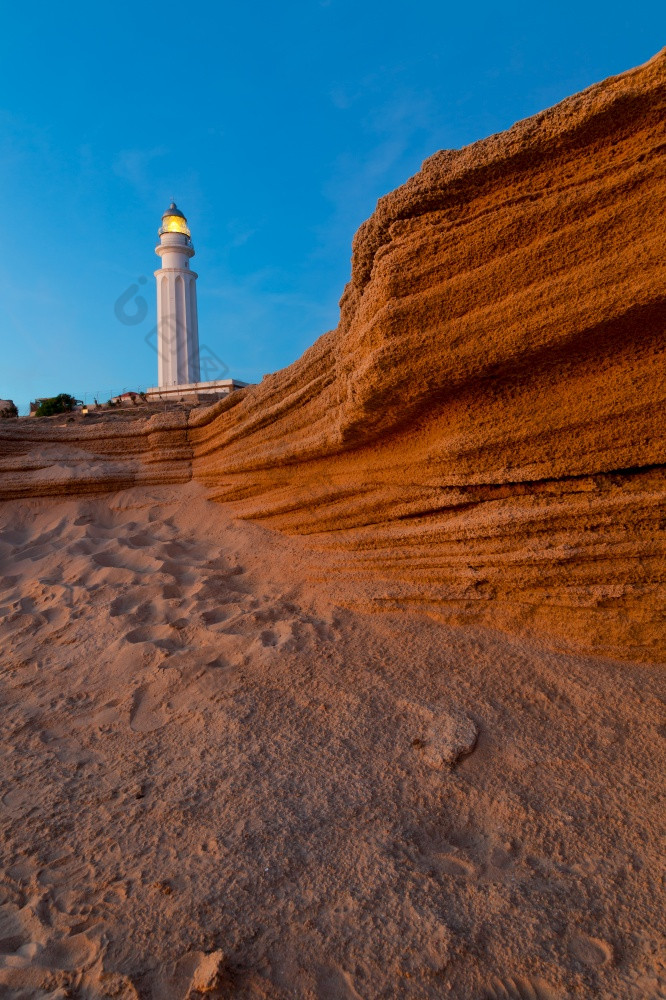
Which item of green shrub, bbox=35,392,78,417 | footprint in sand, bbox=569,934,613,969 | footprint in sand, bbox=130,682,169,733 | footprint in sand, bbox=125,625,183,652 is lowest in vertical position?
footprint in sand, bbox=569,934,613,969

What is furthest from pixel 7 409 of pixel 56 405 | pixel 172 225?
pixel 172 225

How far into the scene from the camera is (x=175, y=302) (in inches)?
1118

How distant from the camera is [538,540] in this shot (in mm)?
2672

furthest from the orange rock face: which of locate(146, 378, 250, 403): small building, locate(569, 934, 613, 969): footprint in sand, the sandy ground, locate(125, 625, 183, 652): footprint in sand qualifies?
locate(146, 378, 250, 403): small building

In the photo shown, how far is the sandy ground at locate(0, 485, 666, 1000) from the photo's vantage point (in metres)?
1.49

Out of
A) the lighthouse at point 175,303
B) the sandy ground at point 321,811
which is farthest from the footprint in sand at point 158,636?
the lighthouse at point 175,303

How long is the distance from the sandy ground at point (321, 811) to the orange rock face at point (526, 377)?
0.96 ft

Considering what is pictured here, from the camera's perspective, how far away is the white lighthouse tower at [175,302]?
28172mm

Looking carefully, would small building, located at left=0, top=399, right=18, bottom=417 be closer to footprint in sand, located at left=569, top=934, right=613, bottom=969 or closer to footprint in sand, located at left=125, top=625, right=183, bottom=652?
footprint in sand, located at left=125, top=625, right=183, bottom=652

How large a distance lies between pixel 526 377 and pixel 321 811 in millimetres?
1879

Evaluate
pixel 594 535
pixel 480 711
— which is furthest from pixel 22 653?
pixel 594 535

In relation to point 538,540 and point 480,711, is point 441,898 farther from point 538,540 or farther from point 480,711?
point 538,540

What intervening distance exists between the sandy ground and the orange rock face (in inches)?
11.5

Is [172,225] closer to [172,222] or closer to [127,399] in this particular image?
[172,222]
